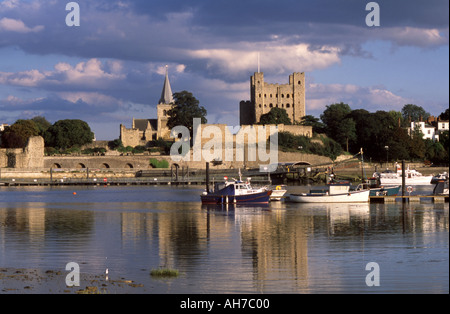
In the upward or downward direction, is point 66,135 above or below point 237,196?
above

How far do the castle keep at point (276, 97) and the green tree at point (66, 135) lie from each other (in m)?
23.8

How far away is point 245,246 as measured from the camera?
2034 cm

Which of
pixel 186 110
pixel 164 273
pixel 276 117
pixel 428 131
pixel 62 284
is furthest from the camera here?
pixel 428 131

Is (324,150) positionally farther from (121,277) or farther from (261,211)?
(121,277)

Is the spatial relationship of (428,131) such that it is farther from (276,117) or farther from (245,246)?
(245,246)

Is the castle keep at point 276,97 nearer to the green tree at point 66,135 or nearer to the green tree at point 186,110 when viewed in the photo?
the green tree at point 186,110

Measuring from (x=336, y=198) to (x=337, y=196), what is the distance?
0.65 feet

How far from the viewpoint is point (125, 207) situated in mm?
36906

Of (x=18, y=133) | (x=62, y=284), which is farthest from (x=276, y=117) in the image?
(x=62, y=284)

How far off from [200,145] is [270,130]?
9795 mm

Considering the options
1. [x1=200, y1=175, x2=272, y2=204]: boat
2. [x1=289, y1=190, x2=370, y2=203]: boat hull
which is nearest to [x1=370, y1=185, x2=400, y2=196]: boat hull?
[x1=289, y1=190, x2=370, y2=203]: boat hull

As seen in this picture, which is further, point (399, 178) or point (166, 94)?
point (166, 94)

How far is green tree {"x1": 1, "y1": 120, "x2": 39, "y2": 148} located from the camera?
8050 cm

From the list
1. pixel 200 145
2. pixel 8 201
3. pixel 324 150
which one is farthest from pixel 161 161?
pixel 8 201
